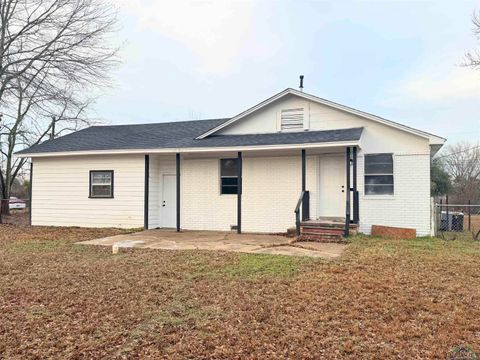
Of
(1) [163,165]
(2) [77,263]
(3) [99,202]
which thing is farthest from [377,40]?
(2) [77,263]

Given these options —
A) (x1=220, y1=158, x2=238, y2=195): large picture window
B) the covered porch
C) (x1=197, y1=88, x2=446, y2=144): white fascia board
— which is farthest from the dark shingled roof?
(x1=220, y1=158, x2=238, y2=195): large picture window

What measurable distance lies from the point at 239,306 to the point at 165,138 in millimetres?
10640

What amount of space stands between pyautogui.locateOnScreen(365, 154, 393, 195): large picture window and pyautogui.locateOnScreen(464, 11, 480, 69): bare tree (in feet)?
26.2

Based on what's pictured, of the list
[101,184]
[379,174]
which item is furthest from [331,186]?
[101,184]

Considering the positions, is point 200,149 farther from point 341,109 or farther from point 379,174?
point 379,174

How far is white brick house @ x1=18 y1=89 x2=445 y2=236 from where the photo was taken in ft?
38.0

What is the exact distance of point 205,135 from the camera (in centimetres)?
1362

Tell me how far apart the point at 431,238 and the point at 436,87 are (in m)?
11.0

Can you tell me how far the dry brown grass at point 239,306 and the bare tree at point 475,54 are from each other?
38.3ft

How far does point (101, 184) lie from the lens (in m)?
14.1

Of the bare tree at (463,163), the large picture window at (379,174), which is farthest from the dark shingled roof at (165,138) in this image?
the bare tree at (463,163)

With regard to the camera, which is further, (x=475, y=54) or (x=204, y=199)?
(x=475, y=54)

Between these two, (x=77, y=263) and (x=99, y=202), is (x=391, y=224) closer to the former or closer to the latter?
(x=77, y=263)

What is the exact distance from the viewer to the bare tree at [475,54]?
15758 millimetres
